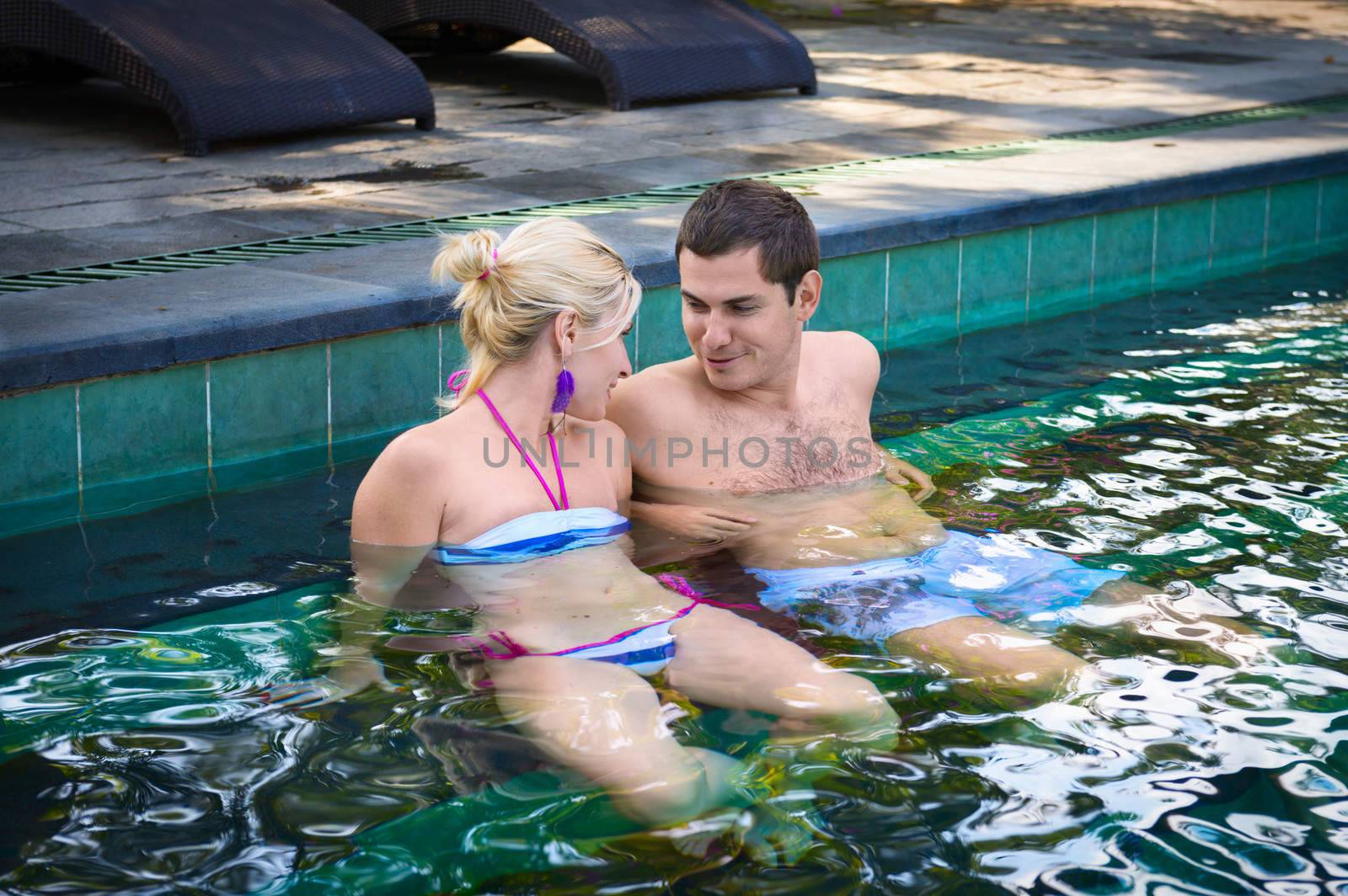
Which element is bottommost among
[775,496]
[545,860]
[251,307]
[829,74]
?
[545,860]

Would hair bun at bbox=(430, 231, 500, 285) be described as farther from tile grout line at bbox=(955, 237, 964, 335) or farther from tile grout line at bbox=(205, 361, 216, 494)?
tile grout line at bbox=(955, 237, 964, 335)

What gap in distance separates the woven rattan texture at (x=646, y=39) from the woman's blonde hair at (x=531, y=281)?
6.24 m

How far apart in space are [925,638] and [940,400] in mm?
2428

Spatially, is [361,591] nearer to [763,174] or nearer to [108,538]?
[108,538]

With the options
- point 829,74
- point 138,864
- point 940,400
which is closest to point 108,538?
point 138,864

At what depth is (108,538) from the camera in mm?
4195

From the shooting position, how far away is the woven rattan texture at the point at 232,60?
7.75 metres

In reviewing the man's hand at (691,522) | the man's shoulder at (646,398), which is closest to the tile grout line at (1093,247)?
the man's shoulder at (646,398)

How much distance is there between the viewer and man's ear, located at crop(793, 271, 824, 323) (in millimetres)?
3916

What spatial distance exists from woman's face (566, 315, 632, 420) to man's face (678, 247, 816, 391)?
0.35m

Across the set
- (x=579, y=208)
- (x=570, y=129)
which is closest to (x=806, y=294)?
(x=579, y=208)

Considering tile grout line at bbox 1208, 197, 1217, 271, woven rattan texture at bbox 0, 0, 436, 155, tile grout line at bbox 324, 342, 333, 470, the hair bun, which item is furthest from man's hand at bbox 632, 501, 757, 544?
woven rattan texture at bbox 0, 0, 436, 155

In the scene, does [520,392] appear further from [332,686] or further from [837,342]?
[837,342]

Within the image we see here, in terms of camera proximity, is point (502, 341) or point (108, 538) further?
point (108, 538)
